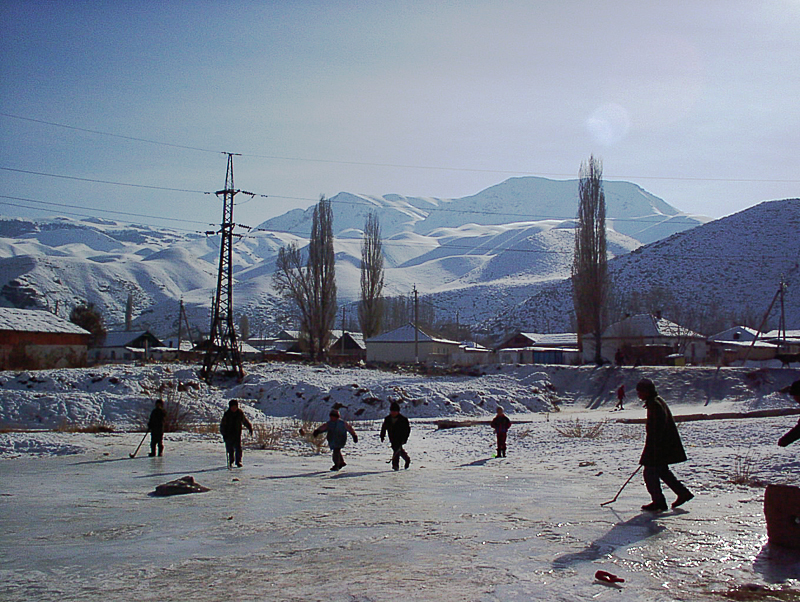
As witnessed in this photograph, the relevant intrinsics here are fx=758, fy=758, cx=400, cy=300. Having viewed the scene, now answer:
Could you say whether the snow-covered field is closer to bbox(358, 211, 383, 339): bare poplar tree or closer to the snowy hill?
bbox(358, 211, 383, 339): bare poplar tree

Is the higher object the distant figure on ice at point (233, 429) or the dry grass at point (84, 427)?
the distant figure on ice at point (233, 429)

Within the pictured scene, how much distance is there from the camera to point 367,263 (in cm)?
7081

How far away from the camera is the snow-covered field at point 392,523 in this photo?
252 inches

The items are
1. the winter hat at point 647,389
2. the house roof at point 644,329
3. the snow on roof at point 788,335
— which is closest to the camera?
the winter hat at point 647,389

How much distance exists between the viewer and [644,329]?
63.4 metres

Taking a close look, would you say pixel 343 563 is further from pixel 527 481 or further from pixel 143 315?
pixel 143 315

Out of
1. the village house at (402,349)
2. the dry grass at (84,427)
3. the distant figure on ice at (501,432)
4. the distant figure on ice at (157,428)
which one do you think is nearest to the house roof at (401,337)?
the village house at (402,349)

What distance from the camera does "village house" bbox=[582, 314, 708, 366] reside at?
185ft

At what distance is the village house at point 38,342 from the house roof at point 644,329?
130 ft

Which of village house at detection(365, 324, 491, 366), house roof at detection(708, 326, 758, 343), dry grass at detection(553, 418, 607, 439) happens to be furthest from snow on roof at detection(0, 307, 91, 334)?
house roof at detection(708, 326, 758, 343)

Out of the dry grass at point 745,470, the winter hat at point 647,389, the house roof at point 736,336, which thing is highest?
the house roof at point 736,336

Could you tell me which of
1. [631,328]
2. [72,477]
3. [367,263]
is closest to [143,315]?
[367,263]

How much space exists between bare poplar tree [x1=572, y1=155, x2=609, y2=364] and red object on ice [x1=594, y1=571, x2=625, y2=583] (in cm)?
4577

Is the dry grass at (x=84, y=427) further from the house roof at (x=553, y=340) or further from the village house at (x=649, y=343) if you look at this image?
the house roof at (x=553, y=340)
